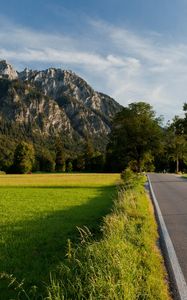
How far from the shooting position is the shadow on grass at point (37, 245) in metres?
8.09

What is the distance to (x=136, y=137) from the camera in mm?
81750

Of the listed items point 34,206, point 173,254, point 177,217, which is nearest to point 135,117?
point 34,206

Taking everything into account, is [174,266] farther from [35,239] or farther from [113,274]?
[35,239]

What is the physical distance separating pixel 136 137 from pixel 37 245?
7142cm

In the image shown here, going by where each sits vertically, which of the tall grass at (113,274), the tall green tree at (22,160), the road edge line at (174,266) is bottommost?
the road edge line at (174,266)

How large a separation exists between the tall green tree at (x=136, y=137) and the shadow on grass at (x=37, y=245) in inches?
2532

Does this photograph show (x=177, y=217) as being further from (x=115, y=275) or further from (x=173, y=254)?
(x=115, y=275)

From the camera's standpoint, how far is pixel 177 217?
15.5 m

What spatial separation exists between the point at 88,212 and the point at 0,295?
40.8 ft

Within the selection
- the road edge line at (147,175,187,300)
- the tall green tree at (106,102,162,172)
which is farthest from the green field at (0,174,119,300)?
the tall green tree at (106,102,162,172)

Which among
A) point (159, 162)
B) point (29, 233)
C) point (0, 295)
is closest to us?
point (0, 295)

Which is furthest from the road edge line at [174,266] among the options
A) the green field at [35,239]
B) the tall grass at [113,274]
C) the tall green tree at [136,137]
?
the tall green tree at [136,137]

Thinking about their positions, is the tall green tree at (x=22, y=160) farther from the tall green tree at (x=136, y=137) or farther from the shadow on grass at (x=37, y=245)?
the shadow on grass at (x=37, y=245)

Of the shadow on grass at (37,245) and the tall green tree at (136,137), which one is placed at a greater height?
the tall green tree at (136,137)
